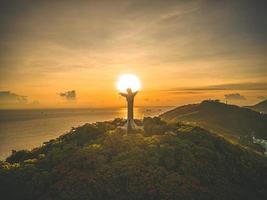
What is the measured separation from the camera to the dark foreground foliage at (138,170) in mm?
18844

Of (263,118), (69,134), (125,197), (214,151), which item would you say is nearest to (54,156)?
(69,134)

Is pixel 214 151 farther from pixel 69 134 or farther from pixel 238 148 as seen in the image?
pixel 69 134

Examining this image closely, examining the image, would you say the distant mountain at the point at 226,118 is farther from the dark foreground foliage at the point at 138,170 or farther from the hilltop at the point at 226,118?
the dark foreground foliage at the point at 138,170

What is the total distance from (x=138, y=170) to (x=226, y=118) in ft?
255

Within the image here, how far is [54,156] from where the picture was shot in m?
23.4

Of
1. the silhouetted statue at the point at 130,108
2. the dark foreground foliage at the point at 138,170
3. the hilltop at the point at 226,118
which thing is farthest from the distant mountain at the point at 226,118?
the dark foreground foliage at the point at 138,170

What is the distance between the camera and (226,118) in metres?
92.7

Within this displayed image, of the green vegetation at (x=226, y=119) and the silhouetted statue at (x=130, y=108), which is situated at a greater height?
the silhouetted statue at (x=130, y=108)

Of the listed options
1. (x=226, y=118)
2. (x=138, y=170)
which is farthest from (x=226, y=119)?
(x=138, y=170)

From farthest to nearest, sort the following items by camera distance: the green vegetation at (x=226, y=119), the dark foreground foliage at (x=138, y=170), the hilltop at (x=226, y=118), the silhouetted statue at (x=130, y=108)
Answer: the hilltop at (x=226, y=118) → the green vegetation at (x=226, y=119) → the silhouetted statue at (x=130, y=108) → the dark foreground foliage at (x=138, y=170)

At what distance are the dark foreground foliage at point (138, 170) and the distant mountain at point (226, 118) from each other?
5172cm

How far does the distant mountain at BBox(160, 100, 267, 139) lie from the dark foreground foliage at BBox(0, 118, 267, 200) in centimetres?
5172

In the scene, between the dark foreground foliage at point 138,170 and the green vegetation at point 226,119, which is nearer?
the dark foreground foliage at point 138,170

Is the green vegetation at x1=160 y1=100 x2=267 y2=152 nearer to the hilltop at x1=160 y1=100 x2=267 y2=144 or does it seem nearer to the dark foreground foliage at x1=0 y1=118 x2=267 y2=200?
the hilltop at x1=160 y1=100 x2=267 y2=144
